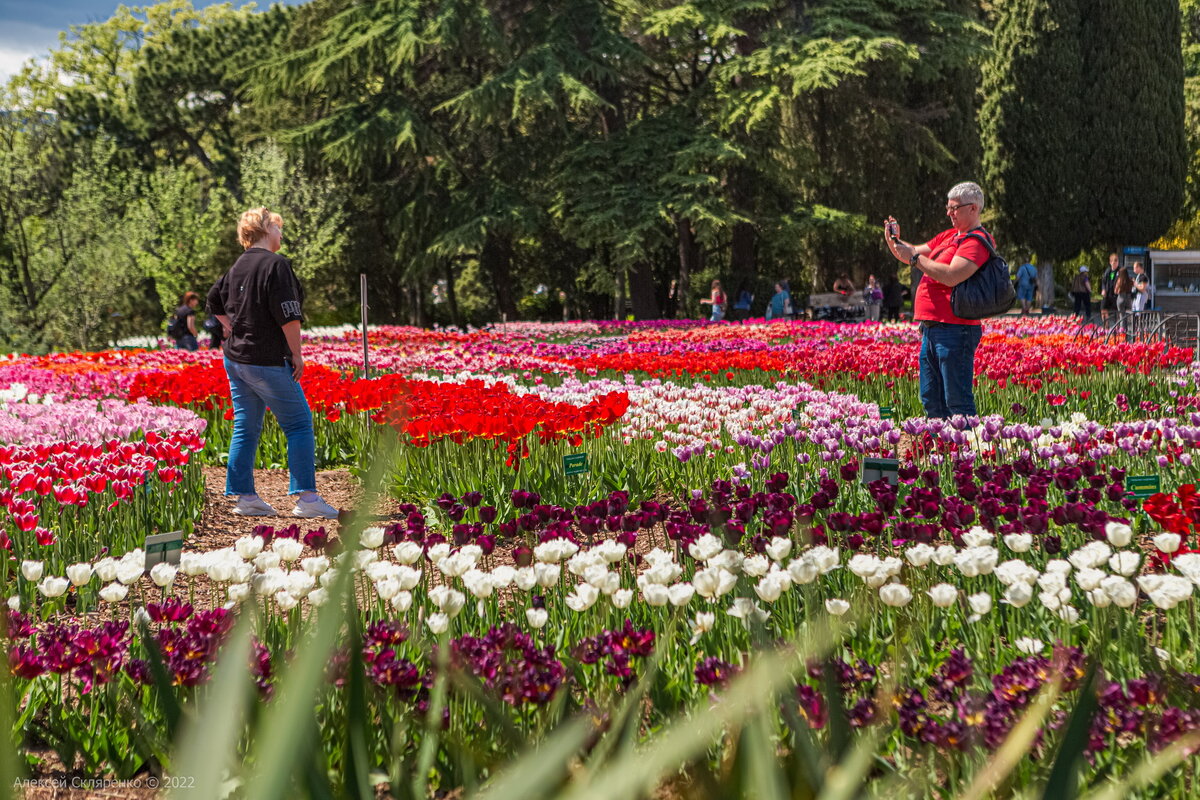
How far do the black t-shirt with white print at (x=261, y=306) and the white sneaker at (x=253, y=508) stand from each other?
0.76 metres

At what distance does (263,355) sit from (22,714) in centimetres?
307

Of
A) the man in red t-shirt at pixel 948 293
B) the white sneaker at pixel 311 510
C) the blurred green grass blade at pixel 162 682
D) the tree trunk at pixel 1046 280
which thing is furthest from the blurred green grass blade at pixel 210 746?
the tree trunk at pixel 1046 280

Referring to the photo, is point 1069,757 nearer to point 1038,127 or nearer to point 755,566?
point 755,566

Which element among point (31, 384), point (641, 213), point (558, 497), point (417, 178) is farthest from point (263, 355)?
point (417, 178)

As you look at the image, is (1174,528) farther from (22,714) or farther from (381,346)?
(381,346)

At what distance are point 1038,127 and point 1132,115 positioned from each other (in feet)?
7.81

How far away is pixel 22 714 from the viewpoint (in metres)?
2.37

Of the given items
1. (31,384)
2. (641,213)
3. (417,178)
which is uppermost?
(417,178)

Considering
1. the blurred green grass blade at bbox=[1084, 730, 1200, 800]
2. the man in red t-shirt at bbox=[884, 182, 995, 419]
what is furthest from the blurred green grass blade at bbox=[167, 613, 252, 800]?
the man in red t-shirt at bbox=[884, 182, 995, 419]

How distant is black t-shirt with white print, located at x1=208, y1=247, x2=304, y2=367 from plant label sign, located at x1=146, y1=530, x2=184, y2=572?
7.39 feet

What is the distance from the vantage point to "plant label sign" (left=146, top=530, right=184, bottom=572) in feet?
9.96

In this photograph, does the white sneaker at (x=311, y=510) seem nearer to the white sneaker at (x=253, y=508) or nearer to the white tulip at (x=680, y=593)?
the white sneaker at (x=253, y=508)

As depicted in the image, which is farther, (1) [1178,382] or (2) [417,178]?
(2) [417,178]

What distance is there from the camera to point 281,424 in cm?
546
